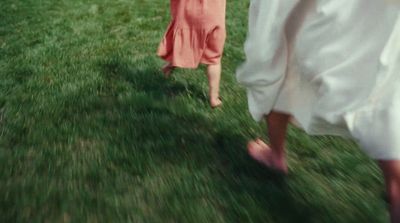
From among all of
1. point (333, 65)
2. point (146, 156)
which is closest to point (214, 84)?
point (146, 156)

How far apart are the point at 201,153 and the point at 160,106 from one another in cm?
66

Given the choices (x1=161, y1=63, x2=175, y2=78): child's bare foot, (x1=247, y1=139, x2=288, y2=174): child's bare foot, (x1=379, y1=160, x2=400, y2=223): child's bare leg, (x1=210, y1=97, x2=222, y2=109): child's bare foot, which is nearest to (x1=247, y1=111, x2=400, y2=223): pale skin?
(x1=247, y1=139, x2=288, y2=174): child's bare foot

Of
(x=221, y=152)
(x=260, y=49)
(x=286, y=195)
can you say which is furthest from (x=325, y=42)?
(x=221, y=152)

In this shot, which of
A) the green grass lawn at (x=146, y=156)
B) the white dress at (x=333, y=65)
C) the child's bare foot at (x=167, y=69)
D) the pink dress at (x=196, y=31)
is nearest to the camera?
the white dress at (x=333, y=65)

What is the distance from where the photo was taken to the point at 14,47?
4.70m

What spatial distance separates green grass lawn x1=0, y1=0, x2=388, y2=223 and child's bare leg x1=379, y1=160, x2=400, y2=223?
0.47 metres

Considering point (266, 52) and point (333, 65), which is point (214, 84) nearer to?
point (266, 52)

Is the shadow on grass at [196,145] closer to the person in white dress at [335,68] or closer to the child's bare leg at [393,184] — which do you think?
the person in white dress at [335,68]

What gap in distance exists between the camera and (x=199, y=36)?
10.9ft

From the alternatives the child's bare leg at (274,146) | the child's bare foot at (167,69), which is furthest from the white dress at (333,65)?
the child's bare foot at (167,69)

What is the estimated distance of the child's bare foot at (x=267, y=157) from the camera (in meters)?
2.48

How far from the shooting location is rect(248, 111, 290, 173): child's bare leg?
2.34 metres

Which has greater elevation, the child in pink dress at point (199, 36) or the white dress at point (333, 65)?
the white dress at point (333, 65)

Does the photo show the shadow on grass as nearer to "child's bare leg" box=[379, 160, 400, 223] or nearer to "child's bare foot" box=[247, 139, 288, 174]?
"child's bare foot" box=[247, 139, 288, 174]
